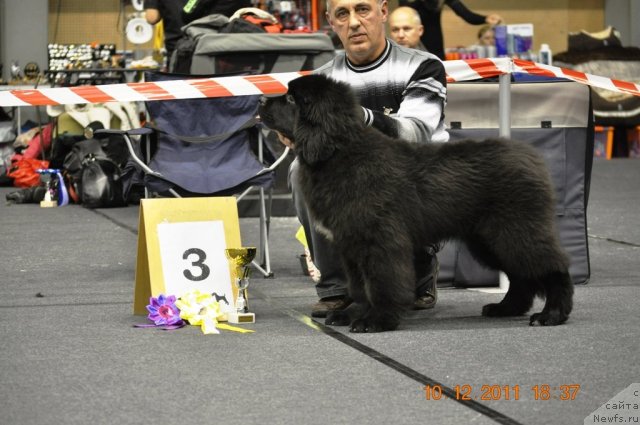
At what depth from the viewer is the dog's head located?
3.34 metres

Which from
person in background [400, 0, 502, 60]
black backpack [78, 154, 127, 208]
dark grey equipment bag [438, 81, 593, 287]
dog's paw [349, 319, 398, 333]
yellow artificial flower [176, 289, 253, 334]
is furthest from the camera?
person in background [400, 0, 502, 60]

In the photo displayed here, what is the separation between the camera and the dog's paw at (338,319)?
11.9ft

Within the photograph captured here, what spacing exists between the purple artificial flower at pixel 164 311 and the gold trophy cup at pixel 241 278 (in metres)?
0.21

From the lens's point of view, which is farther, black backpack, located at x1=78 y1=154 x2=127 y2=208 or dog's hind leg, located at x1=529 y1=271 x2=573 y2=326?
black backpack, located at x1=78 y1=154 x2=127 y2=208

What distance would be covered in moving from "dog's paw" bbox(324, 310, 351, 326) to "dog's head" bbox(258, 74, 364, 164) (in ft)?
1.87

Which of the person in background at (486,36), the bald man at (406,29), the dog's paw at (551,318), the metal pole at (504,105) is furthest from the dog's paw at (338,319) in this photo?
the person in background at (486,36)

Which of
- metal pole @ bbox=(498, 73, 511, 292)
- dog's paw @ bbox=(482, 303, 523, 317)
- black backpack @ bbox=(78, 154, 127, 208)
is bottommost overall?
black backpack @ bbox=(78, 154, 127, 208)

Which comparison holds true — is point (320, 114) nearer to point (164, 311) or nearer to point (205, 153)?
point (164, 311)

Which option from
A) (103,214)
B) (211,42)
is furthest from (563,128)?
(103,214)

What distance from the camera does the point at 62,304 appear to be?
4094 millimetres

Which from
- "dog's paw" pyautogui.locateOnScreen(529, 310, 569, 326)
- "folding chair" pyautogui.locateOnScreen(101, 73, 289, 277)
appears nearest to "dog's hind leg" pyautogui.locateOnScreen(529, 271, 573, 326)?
"dog's paw" pyautogui.locateOnScreen(529, 310, 569, 326)

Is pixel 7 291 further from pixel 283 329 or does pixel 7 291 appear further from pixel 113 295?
pixel 283 329

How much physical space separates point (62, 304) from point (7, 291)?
46 centimetres
